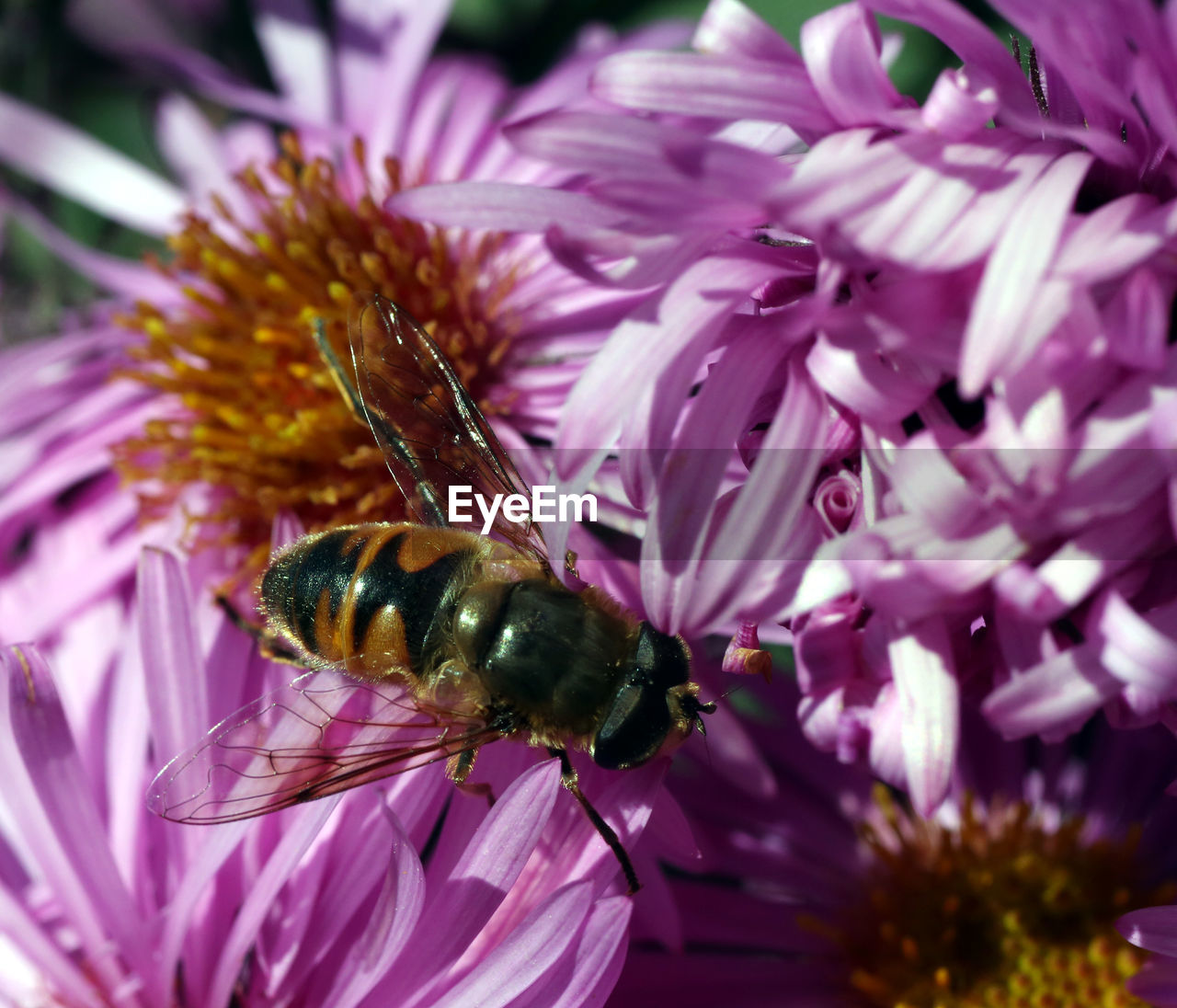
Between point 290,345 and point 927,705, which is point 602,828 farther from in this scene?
point 290,345

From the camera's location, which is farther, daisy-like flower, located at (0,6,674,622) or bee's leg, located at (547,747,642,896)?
daisy-like flower, located at (0,6,674,622)

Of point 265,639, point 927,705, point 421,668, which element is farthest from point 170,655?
point 927,705

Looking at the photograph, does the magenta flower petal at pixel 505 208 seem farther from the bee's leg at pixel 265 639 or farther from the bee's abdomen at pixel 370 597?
the bee's leg at pixel 265 639

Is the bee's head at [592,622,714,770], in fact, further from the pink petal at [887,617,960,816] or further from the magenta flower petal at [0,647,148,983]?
the magenta flower petal at [0,647,148,983]

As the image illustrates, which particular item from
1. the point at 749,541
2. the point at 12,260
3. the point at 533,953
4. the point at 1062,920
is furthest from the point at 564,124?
the point at 12,260

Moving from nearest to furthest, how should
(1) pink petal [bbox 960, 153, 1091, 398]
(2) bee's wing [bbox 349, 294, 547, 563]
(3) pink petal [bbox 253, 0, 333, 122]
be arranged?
(1) pink petal [bbox 960, 153, 1091, 398] → (2) bee's wing [bbox 349, 294, 547, 563] → (3) pink petal [bbox 253, 0, 333, 122]

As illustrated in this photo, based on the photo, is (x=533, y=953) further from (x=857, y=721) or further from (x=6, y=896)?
(x=6, y=896)

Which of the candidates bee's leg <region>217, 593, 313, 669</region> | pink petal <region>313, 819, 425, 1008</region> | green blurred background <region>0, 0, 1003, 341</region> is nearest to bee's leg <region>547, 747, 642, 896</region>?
pink petal <region>313, 819, 425, 1008</region>
